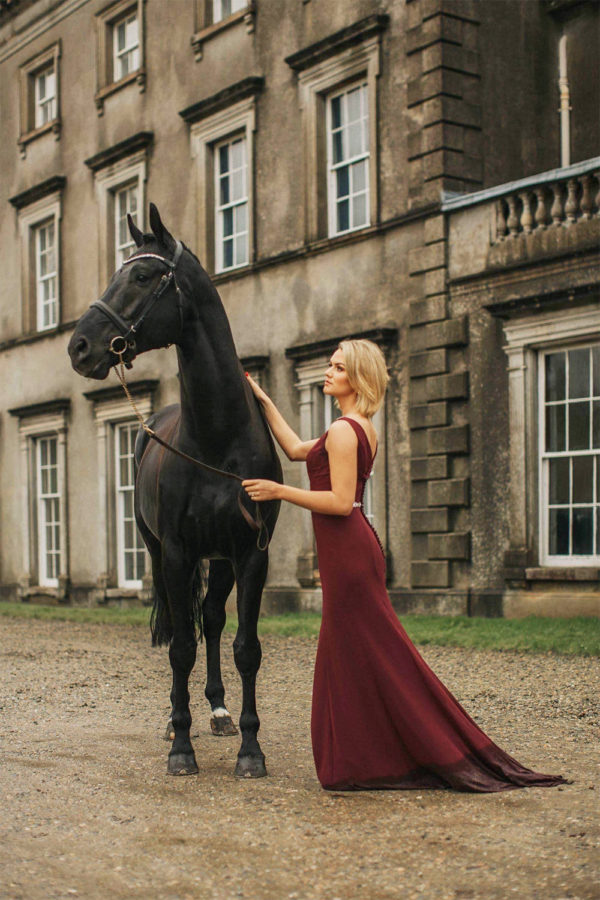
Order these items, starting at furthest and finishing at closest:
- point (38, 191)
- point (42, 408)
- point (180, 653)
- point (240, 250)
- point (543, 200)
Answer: point (38, 191) < point (42, 408) < point (240, 250) < point (543, 200) < point (180, 653)

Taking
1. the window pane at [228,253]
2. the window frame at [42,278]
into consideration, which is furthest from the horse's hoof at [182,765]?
the window frame at [42,278]

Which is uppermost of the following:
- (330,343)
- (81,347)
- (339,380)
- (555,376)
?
(330,343)

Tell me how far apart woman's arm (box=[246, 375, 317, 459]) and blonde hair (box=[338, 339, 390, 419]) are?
50 centimetres

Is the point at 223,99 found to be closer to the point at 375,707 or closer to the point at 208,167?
the point at 208,167

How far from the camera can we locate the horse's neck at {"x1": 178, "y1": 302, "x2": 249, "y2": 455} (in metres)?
5.85

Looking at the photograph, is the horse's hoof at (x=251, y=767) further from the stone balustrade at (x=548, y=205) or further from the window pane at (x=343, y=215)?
the window pane at (x=343, y=215)

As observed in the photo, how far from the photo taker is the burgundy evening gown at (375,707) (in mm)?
5164

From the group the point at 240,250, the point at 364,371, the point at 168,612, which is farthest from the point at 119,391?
the point at 364,371

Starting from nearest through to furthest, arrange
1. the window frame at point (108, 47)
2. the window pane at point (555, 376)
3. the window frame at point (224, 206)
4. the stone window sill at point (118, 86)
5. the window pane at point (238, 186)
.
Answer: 1. the window pane at point (555, 376)
2. the window frame at point (224, 206)
3. the window pane at point (238, 186)
4. the stone window sill at point (118, 86)
5. the window frame at point (108, 47)

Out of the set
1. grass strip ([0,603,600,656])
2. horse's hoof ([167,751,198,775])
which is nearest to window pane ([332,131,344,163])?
grass strip ([0,603,600,656])

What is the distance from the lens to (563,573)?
13.1 m

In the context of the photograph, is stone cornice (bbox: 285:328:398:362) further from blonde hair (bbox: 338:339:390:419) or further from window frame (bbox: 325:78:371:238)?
blonde hair (bbox: 338:339:390:419)

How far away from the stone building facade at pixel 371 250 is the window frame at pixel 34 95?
0.31 ft

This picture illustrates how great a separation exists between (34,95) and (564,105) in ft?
43.0
